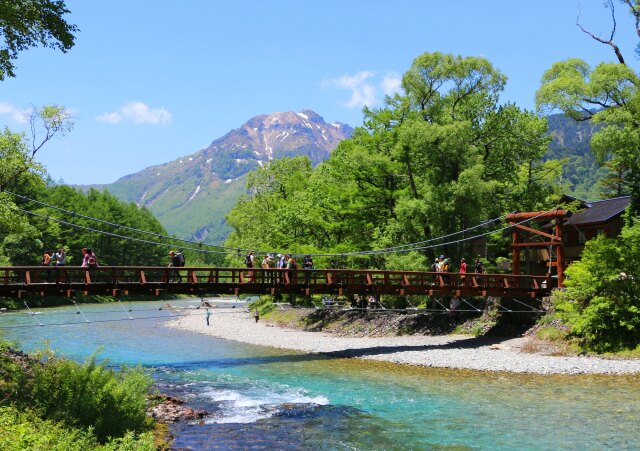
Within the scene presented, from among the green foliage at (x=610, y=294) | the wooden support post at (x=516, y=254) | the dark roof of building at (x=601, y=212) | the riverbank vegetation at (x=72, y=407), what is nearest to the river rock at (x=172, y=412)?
the riverbank vegetation at (x=72, y=407)

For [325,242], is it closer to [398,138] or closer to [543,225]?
[398,138]

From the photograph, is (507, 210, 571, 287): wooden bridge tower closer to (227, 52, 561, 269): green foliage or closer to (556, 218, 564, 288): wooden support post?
(556, 218, 564, 288): wooden support post

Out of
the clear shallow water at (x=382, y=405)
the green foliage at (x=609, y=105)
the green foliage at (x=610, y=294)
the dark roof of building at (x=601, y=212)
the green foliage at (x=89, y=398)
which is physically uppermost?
the green foliage at (x=609, y=105)

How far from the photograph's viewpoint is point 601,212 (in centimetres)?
4403

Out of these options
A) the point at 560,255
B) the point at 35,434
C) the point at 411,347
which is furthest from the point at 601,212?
the point at 35,434

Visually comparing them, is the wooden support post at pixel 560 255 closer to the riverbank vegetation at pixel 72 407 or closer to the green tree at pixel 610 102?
the green tree at pixel 610 102

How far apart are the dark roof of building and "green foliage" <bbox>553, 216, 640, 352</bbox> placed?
16.9m

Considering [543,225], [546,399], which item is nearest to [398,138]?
[543,225]

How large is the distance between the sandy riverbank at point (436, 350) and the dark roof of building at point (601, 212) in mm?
16470

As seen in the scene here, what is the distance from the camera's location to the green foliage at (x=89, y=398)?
12.8 m

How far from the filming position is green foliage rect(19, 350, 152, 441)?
12750 millimetres

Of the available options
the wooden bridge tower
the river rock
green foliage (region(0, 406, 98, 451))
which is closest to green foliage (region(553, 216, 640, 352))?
the wooden bridge tower

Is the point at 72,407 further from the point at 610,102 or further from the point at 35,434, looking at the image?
the point at 610,102

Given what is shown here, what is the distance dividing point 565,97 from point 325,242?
19.0 metres
